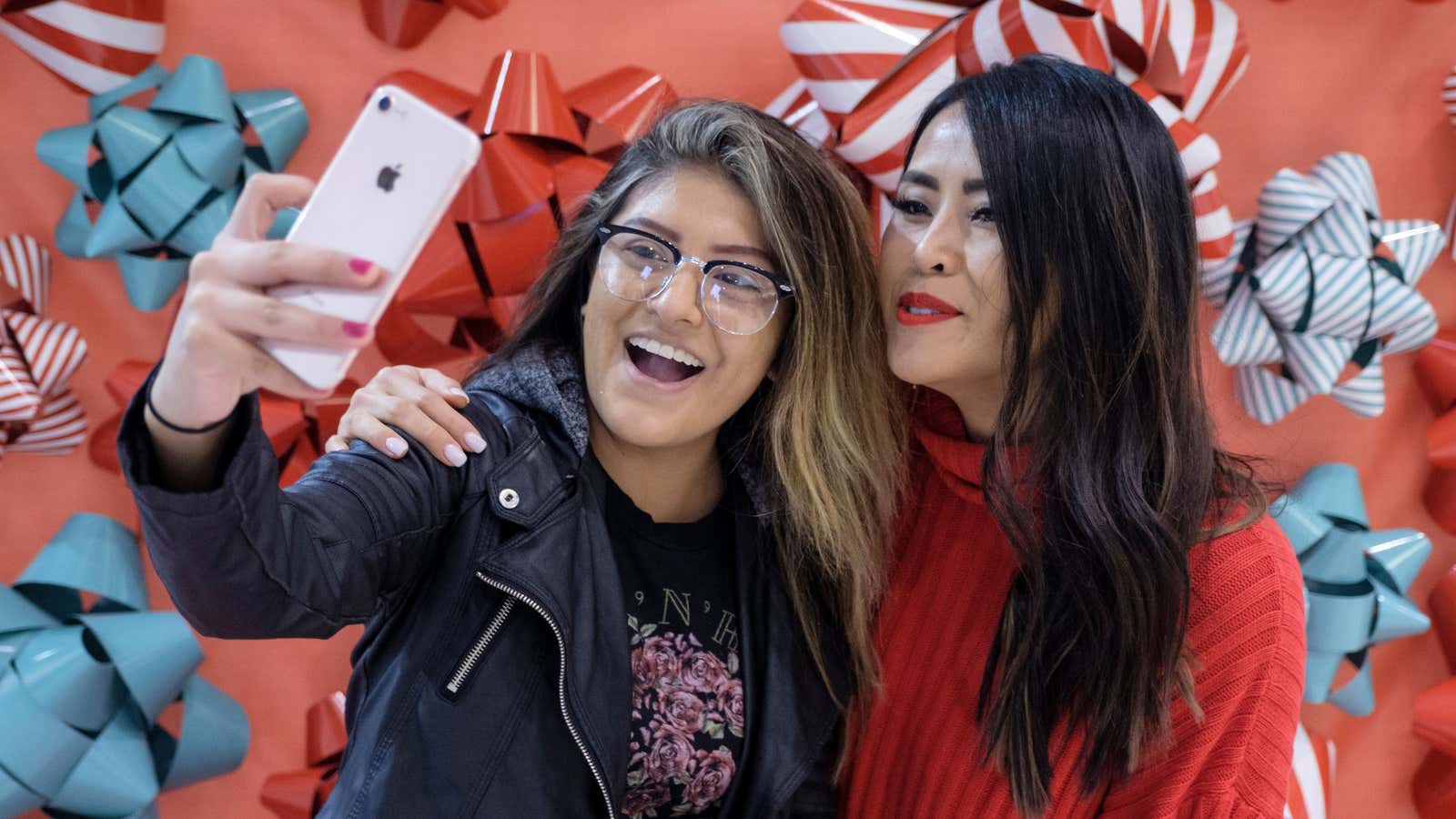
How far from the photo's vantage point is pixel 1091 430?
1.39 meters

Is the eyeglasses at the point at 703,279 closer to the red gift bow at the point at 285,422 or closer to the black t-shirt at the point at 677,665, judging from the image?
the black t-shirt at the point at 677,665

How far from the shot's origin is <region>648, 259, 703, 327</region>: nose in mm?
1316

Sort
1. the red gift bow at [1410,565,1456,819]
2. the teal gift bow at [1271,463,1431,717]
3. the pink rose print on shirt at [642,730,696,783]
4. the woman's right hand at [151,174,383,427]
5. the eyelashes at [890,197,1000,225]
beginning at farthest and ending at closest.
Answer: the red gift bow at [1410,565,1456,819] → the teal gift bow at [1271,463,1431,717] → the eyelashes at [890,197,1000,225] → the pink rose print on shirt at [642,730,696,783] → the woman's right hand at [151,174,383,427]

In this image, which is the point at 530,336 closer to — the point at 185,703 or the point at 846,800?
the point at 846,800

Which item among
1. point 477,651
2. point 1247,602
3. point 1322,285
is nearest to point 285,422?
point 477,651

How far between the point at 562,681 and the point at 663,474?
352 millimetres

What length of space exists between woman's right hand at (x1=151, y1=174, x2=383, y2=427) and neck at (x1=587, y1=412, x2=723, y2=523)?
2.02 feet

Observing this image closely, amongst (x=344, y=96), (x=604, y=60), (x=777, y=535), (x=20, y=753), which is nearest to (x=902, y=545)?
(x=777, y=535)

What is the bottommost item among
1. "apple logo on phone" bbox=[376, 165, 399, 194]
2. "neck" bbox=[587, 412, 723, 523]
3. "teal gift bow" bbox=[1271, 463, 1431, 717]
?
"teal gift bow" bbox=[1271, 463, 1431, 717]

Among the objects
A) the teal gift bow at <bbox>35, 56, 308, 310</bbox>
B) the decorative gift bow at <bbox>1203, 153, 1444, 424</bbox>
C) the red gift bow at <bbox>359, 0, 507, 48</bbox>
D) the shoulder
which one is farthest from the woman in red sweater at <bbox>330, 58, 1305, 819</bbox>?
the red gift bow at <bbox>359, 0, 507, 48</bbox>

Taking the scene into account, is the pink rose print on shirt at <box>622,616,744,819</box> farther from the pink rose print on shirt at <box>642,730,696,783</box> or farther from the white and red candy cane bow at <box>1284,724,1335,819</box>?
the white and red candy cane bow at <box>1284,724,1335,819</box>

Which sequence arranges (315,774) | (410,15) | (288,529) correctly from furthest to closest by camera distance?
(315,774)
(410,15)
(288,529)

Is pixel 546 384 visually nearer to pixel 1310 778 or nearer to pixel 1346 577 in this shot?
pixel 1346 577

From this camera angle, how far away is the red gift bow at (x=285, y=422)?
1.86m
